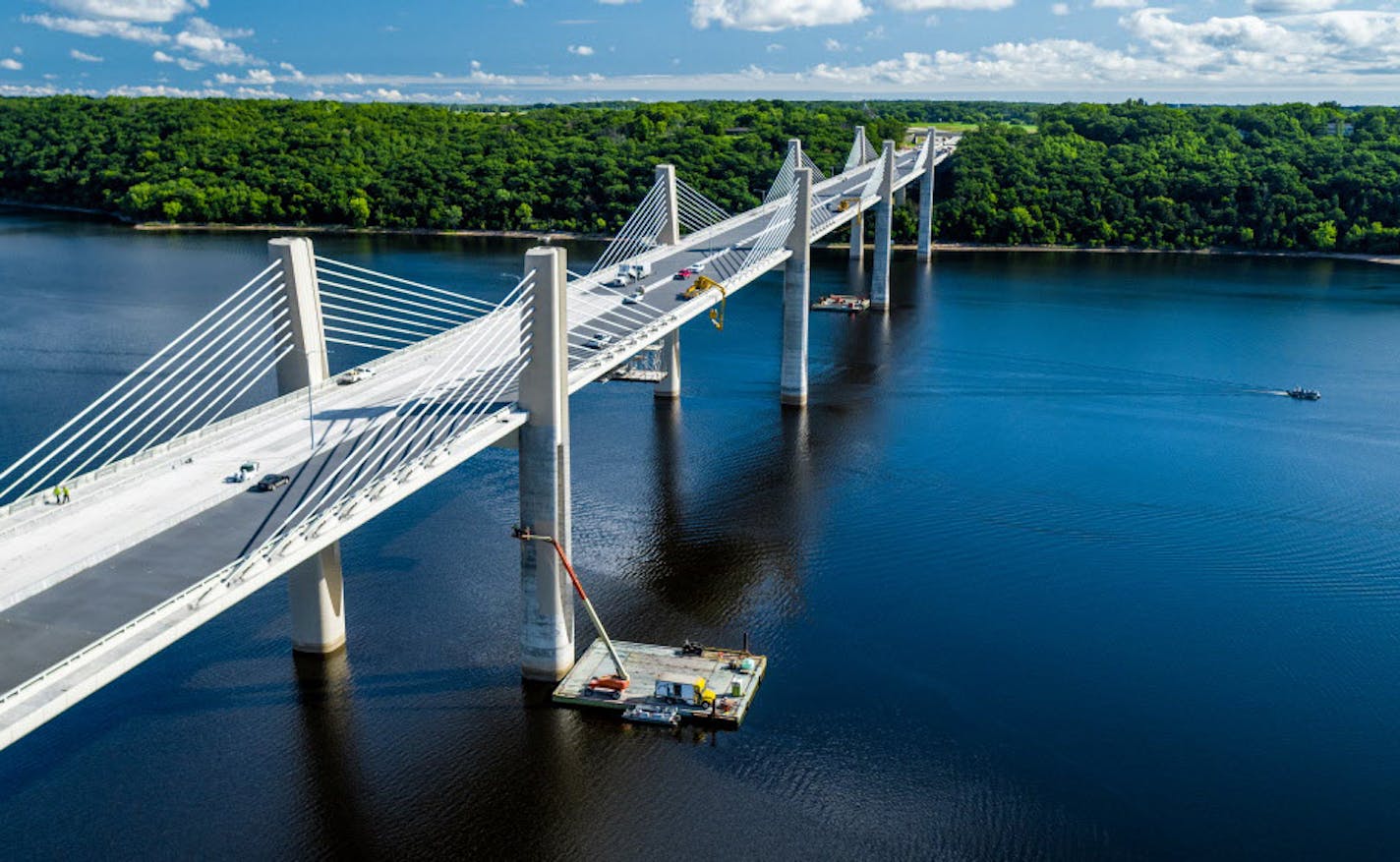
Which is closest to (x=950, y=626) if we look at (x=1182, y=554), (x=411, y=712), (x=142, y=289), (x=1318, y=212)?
(x=1182, y=554)

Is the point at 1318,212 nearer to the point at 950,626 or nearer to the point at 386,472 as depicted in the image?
the point at 950,626

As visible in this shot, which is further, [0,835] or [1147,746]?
[1147,746]

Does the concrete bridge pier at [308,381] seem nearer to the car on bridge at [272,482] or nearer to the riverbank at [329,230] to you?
the car on bridge at [272,482]

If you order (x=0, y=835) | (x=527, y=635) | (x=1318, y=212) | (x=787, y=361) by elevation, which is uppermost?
(x=1318, y=212)

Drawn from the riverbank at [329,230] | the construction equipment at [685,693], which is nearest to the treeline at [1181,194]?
the riverbank at [329,230]

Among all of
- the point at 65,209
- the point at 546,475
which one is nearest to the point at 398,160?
the point at 65,209

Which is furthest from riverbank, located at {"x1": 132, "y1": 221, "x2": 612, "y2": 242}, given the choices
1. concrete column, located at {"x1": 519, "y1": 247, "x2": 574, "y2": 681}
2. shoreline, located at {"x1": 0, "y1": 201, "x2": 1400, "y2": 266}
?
concrete column, located at {"x1": 519, "y1": 247, "x2": 574, "y2": 681}
